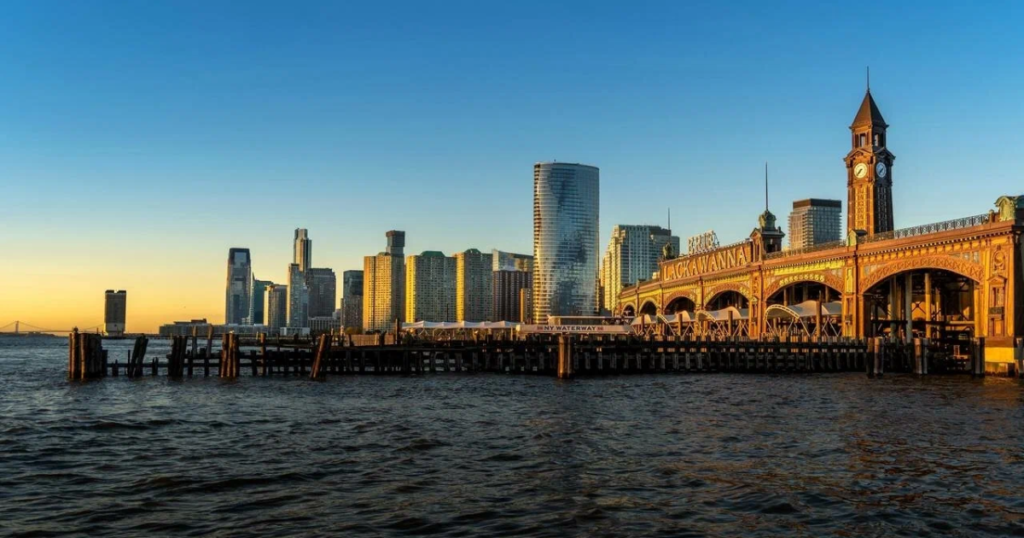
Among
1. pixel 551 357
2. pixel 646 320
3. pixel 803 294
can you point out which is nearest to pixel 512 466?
pixel 551 357

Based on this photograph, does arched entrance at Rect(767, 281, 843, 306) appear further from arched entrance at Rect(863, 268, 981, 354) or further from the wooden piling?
the wooden piling

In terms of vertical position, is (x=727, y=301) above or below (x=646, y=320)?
above

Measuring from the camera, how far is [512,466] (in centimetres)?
2753

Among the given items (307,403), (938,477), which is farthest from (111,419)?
(938,477)

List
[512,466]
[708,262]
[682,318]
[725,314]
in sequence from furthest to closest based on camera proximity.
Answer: [682,318] → [708,262] → [725,314] → [512,466]

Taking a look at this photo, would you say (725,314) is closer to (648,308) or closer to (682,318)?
(682,318)

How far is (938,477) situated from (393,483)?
1641cm

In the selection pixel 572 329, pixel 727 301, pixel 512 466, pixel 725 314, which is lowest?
pixel 512 466

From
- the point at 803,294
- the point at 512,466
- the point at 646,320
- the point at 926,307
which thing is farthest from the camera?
the point at 646,320

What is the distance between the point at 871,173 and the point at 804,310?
27536 millimetres

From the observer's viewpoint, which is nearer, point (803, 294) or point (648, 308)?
point (803, 294)

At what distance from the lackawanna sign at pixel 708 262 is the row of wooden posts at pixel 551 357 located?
22740 millimetres

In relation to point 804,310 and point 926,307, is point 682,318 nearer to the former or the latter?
point 804,310

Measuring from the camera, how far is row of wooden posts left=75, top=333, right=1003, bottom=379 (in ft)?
226
